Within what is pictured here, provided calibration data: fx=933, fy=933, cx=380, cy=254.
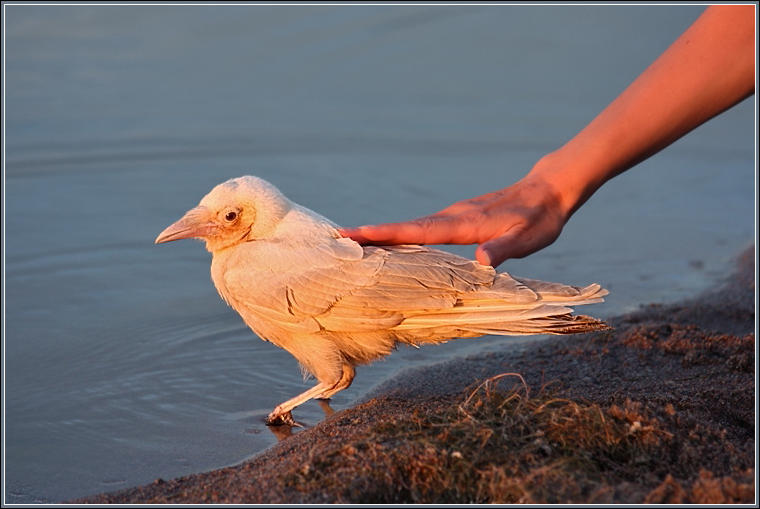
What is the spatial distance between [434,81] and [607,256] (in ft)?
13.0

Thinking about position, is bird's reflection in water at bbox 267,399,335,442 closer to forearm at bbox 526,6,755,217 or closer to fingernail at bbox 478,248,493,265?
fingernail at bbox 478,248,493,265

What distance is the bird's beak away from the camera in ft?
17.0

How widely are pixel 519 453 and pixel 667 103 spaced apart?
1.95m

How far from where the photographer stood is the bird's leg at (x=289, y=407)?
517cm

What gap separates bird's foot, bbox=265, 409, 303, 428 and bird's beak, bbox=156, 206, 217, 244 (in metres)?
1.09

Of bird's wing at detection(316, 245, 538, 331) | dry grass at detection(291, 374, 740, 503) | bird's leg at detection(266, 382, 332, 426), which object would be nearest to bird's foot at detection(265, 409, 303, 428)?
bird's leg at detection(266, 382, 332, 426)

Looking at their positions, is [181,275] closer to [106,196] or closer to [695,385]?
[106,196]

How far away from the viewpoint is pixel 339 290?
187 inches

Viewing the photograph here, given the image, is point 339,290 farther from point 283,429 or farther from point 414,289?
point 283,429

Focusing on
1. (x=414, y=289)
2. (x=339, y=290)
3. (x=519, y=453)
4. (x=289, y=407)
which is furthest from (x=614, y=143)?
(x=289, y=407)

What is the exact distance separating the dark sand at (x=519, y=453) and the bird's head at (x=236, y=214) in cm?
114

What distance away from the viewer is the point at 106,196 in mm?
8672

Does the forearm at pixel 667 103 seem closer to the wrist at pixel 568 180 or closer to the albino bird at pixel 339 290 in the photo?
the wrist at pixel 568 180

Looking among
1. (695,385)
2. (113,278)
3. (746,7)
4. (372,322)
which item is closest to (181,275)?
(113,278)
